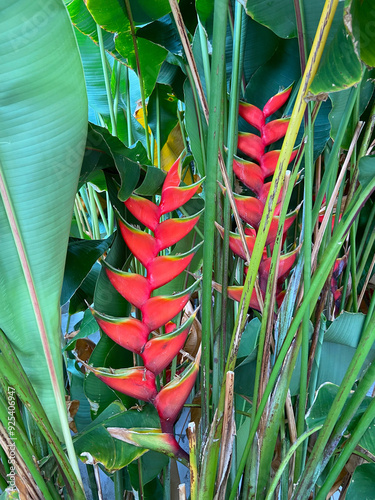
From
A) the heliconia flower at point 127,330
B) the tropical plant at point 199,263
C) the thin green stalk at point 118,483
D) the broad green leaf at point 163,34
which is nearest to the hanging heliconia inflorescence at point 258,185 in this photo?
the tropical plant at point 199,263

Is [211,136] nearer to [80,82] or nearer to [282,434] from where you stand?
[80,82]

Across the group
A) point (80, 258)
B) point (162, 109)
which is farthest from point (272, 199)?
point (162, 109)

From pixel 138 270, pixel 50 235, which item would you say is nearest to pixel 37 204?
pixel 50 235

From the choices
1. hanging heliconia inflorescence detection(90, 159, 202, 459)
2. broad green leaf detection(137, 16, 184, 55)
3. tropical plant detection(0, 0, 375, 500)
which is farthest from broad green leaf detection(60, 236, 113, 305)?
broad green leaf detection(137, 16, 184, 55)

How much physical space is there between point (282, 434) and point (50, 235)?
338 mm

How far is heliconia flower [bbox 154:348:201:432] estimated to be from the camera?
398mm

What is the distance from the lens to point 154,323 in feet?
1.39

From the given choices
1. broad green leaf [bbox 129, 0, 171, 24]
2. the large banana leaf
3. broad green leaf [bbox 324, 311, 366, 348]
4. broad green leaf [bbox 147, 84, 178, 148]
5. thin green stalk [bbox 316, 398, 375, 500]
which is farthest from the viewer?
broad green leaf [bbox 147, 84, 178, 148]

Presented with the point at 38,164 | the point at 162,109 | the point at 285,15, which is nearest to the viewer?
the point at 38,164

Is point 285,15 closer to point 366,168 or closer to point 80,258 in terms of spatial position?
point 366,168

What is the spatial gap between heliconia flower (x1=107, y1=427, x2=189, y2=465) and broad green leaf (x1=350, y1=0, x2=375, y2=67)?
0.39 metres

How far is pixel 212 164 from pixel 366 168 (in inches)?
6.6

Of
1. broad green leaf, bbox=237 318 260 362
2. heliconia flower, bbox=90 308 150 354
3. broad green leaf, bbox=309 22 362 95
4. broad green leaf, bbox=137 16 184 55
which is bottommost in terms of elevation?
broad green leaf, bbox=237 318 260 362

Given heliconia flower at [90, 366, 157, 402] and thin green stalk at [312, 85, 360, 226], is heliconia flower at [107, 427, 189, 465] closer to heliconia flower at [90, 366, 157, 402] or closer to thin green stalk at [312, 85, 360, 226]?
heliconia flower at [90, 366, 157, 402]
